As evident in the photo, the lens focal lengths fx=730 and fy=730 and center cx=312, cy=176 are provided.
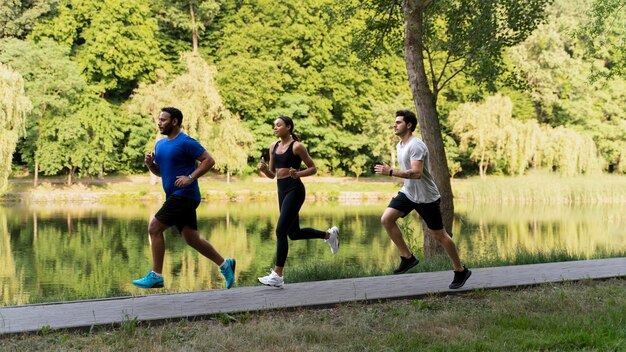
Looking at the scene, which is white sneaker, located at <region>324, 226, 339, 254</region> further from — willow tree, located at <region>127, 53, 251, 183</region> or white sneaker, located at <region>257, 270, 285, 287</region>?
willow tree, located at <region>127, 53, 251, 183</region>

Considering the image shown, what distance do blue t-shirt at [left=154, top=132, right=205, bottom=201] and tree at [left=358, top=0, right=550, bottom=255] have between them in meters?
5.82

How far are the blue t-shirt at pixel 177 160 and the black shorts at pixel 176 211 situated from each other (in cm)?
6

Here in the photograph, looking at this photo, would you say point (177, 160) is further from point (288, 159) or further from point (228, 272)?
point (228, 272)

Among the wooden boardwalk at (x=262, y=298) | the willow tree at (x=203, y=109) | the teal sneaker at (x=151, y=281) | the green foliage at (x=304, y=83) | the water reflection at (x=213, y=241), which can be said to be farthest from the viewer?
the green foliage at (x=304, y=83)

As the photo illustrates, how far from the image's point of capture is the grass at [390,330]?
5.09 meters

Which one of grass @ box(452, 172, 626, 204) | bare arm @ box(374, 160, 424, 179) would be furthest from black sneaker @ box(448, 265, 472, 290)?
grass @ box(452, 172, 626, 204)

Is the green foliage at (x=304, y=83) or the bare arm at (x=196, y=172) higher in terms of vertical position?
the green foliage at (x=304, y=83)

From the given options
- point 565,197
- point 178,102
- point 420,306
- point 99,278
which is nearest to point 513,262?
point 420,306

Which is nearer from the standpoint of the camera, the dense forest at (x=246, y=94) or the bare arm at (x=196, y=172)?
the bare arm at (x=196, y=172)

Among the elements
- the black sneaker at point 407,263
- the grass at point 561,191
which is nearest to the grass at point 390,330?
the black sneaker at point 407,263

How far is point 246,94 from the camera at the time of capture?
46.4m

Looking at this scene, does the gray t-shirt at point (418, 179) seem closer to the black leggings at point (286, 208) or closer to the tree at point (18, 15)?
the black leggings at point (286, 208)

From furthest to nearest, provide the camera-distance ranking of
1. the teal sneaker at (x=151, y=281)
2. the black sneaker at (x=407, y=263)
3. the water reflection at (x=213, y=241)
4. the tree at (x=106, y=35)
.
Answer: the tree at (x=106, y=35)
the water reflection at (x=213, y=241)
the black sneaker at (x=407, y=263)
the teal sneaker at (x=151, y=281)

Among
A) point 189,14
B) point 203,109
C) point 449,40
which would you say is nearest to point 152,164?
point 449,40
